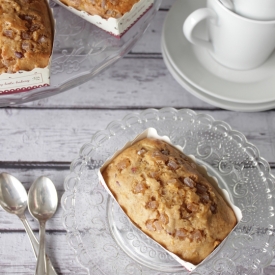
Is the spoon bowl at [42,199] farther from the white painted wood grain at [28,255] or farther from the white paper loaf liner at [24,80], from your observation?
the white paper loaf liner at [24,80]

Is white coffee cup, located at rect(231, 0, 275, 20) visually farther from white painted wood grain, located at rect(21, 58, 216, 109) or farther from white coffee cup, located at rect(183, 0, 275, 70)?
white painted wood grain, located at rect(21, 58, 216, 109)

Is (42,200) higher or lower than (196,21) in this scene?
lower

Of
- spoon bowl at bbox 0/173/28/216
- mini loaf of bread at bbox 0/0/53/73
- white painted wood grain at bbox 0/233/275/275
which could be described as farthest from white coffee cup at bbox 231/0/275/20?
spoon bowl at bbox 0/173/28/216

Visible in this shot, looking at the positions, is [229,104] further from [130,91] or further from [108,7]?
[108,7]

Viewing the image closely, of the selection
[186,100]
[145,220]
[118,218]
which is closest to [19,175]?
[118,218]

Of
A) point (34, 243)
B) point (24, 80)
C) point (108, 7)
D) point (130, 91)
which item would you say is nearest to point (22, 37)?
point (24, 80)

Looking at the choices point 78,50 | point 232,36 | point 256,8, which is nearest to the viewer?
point 256,8

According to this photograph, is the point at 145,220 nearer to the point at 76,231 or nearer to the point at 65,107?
the point at 76,231
